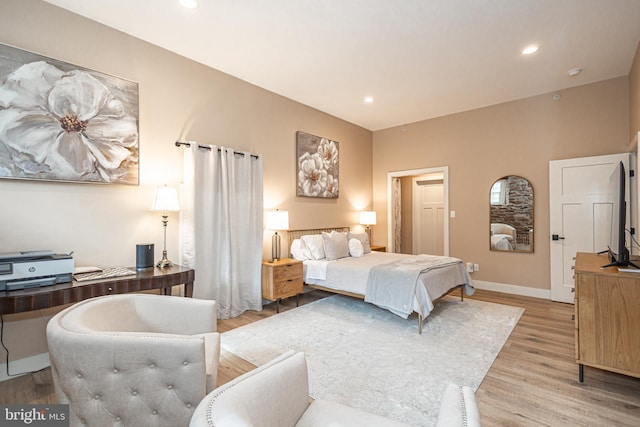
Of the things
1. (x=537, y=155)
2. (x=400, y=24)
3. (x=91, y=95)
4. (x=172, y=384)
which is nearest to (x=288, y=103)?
(x=400, y=24)

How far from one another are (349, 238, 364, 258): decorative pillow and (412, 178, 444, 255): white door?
9.98ft

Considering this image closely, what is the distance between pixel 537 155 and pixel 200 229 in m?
4.93

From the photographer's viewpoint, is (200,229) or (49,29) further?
(200,229)

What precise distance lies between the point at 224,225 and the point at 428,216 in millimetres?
5078

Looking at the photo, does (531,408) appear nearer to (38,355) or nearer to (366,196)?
(38,355)

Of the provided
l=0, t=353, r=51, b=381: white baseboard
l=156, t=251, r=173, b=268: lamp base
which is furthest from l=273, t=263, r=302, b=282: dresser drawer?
l=0, t=353, r=51, b=381: white baseboard

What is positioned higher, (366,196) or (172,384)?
(366,196)

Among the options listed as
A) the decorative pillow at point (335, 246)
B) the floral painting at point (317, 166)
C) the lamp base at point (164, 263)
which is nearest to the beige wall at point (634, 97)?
the decorative pillow at point (335, 246)

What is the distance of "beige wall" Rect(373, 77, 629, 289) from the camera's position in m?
4.10

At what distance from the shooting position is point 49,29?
2.54m

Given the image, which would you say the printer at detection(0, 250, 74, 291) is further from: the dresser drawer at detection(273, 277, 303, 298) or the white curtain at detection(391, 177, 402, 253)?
the white curtain at detection(391, 177, 402, 253)

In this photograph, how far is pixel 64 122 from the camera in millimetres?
2586

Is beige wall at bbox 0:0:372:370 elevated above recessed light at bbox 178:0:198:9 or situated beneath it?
situated beneath

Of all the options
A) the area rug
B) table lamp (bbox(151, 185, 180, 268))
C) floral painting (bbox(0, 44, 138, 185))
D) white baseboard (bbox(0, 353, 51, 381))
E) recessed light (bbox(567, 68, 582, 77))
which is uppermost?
recessed light (bbox(567, 68, 582, 77))
